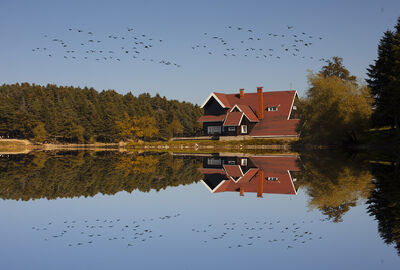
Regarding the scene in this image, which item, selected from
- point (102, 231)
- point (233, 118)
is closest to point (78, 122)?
point (233, 118)

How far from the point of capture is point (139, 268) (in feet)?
25.8

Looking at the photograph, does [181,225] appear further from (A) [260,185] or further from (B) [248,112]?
(B) [248,112]

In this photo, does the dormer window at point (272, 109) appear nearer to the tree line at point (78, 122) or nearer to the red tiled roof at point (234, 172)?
the tree line at point (78, 122)

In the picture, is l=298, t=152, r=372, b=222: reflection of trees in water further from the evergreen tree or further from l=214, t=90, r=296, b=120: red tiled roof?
l=214, t=90, r=296, b=120: red tiled roof

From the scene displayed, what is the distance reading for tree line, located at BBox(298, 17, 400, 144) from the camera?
166 ft

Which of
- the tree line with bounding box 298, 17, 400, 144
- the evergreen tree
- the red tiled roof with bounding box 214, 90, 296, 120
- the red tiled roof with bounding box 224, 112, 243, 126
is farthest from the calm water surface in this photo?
the red tiled roof with bounding box 214, 90, 296, 120

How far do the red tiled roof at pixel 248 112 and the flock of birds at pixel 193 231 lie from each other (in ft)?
223

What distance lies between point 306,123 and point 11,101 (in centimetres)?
7916

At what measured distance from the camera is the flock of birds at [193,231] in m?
9.49

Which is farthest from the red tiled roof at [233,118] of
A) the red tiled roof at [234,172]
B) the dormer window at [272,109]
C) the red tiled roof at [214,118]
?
the red tiled roof at [234,172]

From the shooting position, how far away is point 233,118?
7794 cm

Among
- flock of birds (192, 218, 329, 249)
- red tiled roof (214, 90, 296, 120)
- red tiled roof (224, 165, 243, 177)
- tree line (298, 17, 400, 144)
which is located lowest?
flock of birds (192, 218, 329, 249)

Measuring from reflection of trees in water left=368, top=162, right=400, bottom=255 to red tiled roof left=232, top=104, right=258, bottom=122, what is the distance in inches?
2354

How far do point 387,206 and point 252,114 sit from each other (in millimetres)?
69392
